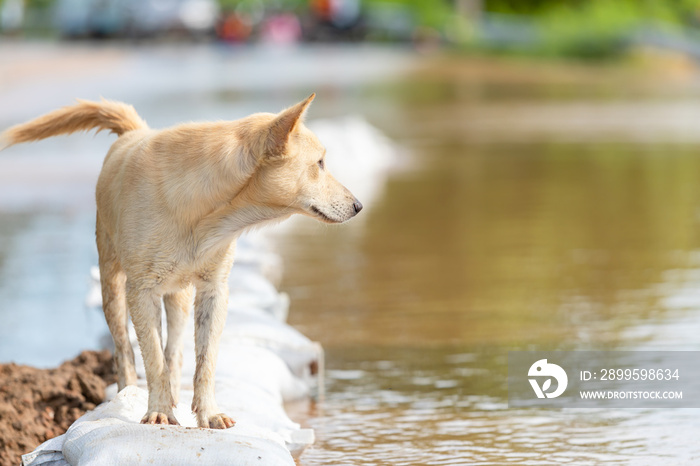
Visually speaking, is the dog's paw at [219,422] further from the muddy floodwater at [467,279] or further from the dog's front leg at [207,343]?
the muddy floodwater at [467,279]

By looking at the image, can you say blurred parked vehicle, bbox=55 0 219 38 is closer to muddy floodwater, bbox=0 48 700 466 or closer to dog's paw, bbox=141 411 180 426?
muddy floodwater, bbox=0 48 700 466

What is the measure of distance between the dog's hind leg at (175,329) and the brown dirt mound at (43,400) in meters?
0.43

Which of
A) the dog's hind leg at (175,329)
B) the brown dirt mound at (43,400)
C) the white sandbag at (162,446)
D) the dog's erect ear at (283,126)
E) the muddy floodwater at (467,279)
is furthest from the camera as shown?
the muddy floodwater at (467,279)

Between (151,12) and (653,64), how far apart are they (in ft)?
67.4

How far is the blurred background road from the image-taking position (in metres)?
5.40

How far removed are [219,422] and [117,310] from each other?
800 mm

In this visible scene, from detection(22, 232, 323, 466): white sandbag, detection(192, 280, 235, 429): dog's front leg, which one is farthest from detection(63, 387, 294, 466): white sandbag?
detection(192, 280, 235, 429): dog's front leg

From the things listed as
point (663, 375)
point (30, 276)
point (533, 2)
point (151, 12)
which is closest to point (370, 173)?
point (30, 276)

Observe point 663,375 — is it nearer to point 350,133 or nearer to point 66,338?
point 66,338

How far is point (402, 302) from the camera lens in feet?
25.5

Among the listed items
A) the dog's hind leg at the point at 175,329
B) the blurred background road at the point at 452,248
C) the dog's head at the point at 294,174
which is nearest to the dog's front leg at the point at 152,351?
the dog's hind leg at the point at 175,329

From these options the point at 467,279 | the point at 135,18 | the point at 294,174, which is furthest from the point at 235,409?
the point at 135,18

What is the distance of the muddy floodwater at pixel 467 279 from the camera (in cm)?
528

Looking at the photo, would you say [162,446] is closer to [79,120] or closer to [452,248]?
[79,120]
